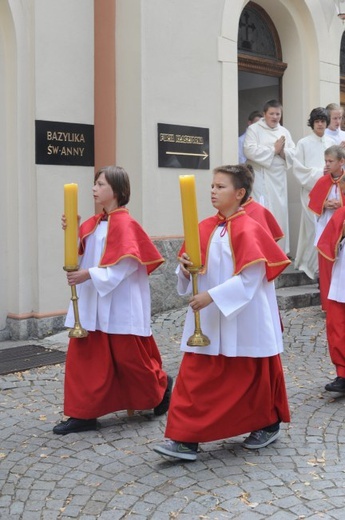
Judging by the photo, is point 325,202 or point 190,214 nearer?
point 190,214

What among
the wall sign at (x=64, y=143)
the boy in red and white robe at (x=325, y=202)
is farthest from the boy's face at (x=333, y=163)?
the wall sign at (x=64, y=143)

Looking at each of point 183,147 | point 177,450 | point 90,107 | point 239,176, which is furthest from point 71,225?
point 183,147

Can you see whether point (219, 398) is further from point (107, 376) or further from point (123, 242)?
point (123, 242)

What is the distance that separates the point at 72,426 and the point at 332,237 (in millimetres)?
2413

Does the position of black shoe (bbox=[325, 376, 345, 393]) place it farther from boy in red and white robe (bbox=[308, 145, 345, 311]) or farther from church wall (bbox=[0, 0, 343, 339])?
church wall (bbox=[0, 0, 343, 339])

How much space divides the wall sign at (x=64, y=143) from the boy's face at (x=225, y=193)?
381 cm

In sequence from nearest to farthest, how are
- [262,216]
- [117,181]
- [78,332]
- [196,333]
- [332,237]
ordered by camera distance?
1. [196,333]
2. [78,332]
3. [117,181]
4. [262,216]
5. [332,237]

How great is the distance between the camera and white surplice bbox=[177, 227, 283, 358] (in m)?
4.31

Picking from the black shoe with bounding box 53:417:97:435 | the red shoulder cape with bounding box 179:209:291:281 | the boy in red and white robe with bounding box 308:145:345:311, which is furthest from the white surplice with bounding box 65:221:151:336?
the boy in red and white robe with bounding box 308:145:345:311

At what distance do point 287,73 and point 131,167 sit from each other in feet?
11.4

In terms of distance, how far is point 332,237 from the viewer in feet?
19.6

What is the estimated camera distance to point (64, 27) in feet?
26.7

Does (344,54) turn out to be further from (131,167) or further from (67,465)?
(67,465)

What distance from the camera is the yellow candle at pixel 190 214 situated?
157 inches
